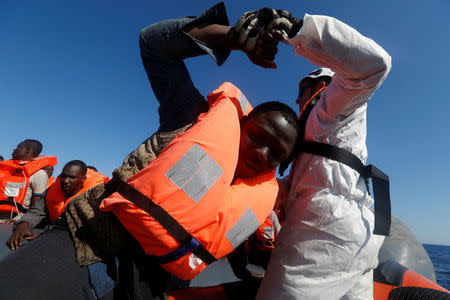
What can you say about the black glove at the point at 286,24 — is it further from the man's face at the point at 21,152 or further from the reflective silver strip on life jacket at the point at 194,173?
the man's face at the point at 21,152

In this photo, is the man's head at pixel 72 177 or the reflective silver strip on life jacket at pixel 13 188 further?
the reflective silver strip on life jacket at pixel 13 188

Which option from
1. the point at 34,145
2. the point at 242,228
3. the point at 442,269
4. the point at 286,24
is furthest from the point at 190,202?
the point at 442,269

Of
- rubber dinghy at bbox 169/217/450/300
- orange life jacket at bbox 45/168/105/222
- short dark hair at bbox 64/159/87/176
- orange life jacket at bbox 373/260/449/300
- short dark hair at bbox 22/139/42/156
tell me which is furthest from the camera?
short dark hair at bbox 22/139/42/156

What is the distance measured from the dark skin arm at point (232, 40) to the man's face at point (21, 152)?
5169 mm

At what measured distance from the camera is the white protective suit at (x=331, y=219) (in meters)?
1.27

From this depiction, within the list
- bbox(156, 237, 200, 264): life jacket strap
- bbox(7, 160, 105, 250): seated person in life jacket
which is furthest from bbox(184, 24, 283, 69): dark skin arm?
bbox(7, 160, 105, 250): seated person in life jacket

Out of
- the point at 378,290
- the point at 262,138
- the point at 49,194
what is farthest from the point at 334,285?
the point at 49,194

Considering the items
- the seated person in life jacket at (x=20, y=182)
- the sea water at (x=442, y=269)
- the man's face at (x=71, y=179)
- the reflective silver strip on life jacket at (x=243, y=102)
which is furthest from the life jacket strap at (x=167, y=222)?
the sea water at (x=442, y=269)

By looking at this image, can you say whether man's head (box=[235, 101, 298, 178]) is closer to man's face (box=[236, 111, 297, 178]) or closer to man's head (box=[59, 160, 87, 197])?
man's face (box=[236, 111, 297, 178])

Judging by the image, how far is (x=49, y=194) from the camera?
274 cm

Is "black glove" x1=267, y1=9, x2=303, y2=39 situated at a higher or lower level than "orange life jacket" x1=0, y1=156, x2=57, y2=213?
higher

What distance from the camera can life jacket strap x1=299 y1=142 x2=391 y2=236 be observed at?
4.55 ft

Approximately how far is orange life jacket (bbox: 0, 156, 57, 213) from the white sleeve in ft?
16.8

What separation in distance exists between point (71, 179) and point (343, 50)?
10.1 feet
